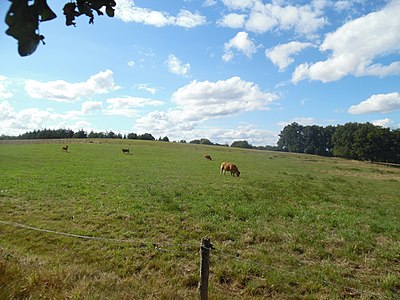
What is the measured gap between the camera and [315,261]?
692 centimetres

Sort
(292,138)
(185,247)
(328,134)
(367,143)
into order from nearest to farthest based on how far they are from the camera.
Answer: (185,247)
(367,143)
(328,134)
(292,138)

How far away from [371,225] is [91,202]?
36.5 ft

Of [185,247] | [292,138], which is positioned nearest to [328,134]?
[292,138]

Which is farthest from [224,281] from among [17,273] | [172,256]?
[17,273]

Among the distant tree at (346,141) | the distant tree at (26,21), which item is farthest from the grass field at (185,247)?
the distant tree at (346,141)

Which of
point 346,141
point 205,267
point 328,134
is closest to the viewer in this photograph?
point 205,267

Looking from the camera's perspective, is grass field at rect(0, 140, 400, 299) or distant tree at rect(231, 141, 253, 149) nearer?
grass field at rect(0, 140, 400, 299)

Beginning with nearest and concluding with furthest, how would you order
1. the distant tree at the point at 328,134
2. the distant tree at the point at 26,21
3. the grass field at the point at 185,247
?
the distant tree at the point at 26,21 → the grass field at the point at 185,247 → the distant tree at the point at 328,134

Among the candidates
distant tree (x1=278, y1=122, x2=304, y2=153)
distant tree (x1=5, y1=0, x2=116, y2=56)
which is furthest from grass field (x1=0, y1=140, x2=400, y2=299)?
distant tree (x1=278, y1=122, x2=304, y2=153)

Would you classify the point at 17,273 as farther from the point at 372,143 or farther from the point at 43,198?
the point at 372,143

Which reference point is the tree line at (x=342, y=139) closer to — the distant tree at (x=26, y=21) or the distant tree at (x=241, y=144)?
the distant tree at (x=241, y=144)

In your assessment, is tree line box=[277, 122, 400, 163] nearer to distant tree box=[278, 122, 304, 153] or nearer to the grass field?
distant tree box=[278, 122, 304, 153]

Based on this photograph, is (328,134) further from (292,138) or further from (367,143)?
(367,143)

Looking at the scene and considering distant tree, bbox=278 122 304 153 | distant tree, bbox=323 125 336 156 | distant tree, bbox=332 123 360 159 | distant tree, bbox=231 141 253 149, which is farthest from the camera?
distant tree, bbox=231 141 253 149
